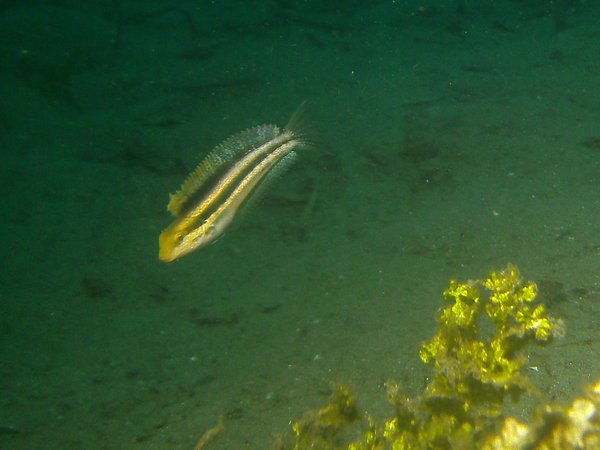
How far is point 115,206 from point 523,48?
7.87 metres

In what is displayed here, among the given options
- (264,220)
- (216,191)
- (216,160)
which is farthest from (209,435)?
(264,220)

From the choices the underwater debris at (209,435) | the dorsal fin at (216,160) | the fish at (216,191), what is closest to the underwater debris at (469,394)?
the underwater debris at (209,435)

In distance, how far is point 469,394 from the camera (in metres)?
2.50

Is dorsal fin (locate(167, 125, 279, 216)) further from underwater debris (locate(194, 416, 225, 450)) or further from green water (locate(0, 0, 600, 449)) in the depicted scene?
underwater debris (locate(194, 416, 225, 450))

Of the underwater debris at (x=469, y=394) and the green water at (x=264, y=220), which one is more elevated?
the underwater debris at (x=469, y=394)

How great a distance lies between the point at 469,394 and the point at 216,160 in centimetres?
173

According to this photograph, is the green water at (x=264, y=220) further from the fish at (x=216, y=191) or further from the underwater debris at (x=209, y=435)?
the fish at (x=216, y=191)

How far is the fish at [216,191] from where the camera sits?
8.86 ft

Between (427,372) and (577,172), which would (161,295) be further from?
(577,172)

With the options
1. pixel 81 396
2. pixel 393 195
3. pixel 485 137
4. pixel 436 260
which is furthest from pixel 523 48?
pixel 81 396

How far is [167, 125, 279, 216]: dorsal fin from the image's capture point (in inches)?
106

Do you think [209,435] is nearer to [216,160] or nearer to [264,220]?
[216,160]

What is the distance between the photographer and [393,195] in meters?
5.79

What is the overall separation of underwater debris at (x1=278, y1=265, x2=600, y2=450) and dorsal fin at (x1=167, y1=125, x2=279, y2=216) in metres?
1.34
